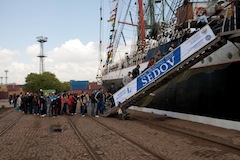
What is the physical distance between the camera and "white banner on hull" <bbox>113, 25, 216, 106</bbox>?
30.7 feet

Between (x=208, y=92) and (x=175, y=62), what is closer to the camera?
(x=175, y=62)

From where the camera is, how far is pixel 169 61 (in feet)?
35.5

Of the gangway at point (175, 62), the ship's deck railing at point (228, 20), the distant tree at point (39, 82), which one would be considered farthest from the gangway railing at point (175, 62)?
the distant tree at point (39, 82)

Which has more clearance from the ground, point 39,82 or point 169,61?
point 39,82

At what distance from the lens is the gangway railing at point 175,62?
9.04m

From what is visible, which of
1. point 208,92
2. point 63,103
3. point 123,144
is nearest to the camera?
point 123,144

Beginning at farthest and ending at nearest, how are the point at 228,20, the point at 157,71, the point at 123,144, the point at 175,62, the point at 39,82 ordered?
the point at 39,82 < the point at 157,71 < the point at 175,62 < the point at 228,20 < the point at 123,144

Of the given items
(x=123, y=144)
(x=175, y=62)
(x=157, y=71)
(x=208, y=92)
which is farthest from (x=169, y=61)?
(x=123, y=144)

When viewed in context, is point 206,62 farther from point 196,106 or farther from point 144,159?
point 144,159

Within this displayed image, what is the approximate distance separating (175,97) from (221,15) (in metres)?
4.78

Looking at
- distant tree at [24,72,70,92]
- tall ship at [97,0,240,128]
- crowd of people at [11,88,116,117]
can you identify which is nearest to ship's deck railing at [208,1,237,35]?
tall ship at [97,0,240,128]

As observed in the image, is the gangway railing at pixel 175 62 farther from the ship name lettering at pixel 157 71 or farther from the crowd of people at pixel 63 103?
the crowd of people at pixel 63 103

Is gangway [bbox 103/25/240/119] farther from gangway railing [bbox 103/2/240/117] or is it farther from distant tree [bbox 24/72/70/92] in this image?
distant tree [bbox 24/72/70/92]

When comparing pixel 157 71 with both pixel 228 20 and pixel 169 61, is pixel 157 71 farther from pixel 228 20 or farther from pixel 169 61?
pixel 228 20
